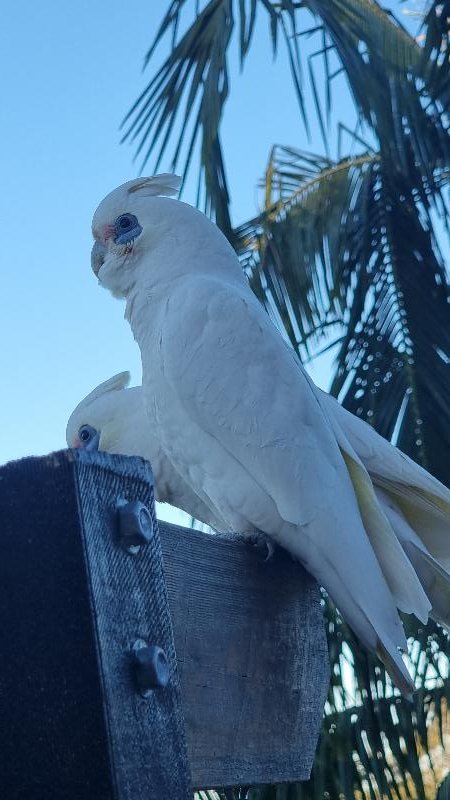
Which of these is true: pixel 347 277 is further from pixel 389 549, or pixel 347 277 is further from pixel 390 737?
pixel 389 549

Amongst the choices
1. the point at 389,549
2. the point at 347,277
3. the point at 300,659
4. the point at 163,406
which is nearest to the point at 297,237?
the point at 347,277

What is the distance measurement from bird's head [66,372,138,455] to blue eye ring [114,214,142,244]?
61 cm

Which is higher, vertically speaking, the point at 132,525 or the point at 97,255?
the point at 97,255

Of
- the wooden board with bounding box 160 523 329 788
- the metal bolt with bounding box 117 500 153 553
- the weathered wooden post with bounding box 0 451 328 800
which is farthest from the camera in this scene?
the wooden board with bounding box 160 523 329 788

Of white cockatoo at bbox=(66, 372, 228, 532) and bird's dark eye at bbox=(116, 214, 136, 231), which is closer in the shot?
bird's dark eye at bbox=(116, 214, 136, 231)

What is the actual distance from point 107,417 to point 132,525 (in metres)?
1.86

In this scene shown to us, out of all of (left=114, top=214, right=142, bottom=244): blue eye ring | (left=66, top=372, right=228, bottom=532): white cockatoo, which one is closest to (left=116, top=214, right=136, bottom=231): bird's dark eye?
(left=114, top=214, right=142, bottom=244): blue eye ring

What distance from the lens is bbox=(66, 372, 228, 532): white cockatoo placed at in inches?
95.1

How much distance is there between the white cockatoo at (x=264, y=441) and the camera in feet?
4.92

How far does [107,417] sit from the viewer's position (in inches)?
101

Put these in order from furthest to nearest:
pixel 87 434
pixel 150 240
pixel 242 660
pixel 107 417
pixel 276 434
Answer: pixel 107 417
pixel 87 434
pixel 150 240
pixel 276 434
pixel 242 660

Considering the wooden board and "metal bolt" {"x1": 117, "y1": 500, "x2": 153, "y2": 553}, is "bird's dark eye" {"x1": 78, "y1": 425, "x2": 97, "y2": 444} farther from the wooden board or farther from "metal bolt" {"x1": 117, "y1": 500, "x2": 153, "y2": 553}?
"metal bolt" {"x1": 117, "y1": 500, "x2": 153, "y2": 553}

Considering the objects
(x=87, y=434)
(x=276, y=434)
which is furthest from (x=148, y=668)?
(x=87, y=434)

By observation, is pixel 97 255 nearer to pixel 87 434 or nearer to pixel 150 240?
pixel 150 240
